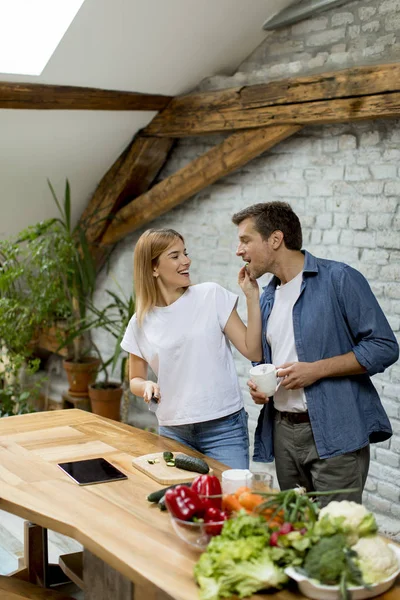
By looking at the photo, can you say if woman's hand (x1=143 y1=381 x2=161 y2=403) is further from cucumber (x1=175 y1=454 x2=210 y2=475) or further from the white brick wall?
the white brick wall

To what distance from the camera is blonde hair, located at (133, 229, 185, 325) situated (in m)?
3.28

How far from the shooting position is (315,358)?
3006 mm

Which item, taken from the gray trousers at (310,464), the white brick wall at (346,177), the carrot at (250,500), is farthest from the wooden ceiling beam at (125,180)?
the carrot at (250,500)

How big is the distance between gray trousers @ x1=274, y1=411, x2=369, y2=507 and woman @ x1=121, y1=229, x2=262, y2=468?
0.17 metres

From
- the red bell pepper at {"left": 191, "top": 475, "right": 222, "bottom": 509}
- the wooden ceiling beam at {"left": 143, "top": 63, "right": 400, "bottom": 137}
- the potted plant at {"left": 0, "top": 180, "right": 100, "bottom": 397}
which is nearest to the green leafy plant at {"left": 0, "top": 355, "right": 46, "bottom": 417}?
the potted plant at {"left": 0, "top": 180, "right": 100, "bottom": 397}

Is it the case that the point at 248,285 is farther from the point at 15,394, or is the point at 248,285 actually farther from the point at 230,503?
the point at 15,394

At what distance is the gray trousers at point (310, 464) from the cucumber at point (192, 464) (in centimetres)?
46

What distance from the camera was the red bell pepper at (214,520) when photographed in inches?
79.4

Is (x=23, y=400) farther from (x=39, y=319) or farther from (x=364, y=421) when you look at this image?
(x=364, y=421)

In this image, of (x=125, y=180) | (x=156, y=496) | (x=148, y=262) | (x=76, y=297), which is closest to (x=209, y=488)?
(x=156, y=496)

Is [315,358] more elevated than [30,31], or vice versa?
[30,31]

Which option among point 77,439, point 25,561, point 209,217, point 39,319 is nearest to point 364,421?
point 77,439

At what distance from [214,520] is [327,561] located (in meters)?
0.36

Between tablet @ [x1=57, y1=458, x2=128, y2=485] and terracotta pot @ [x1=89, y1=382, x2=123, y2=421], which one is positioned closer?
tablet @ [x1=57, y1=458, x2=128, y2=485]
